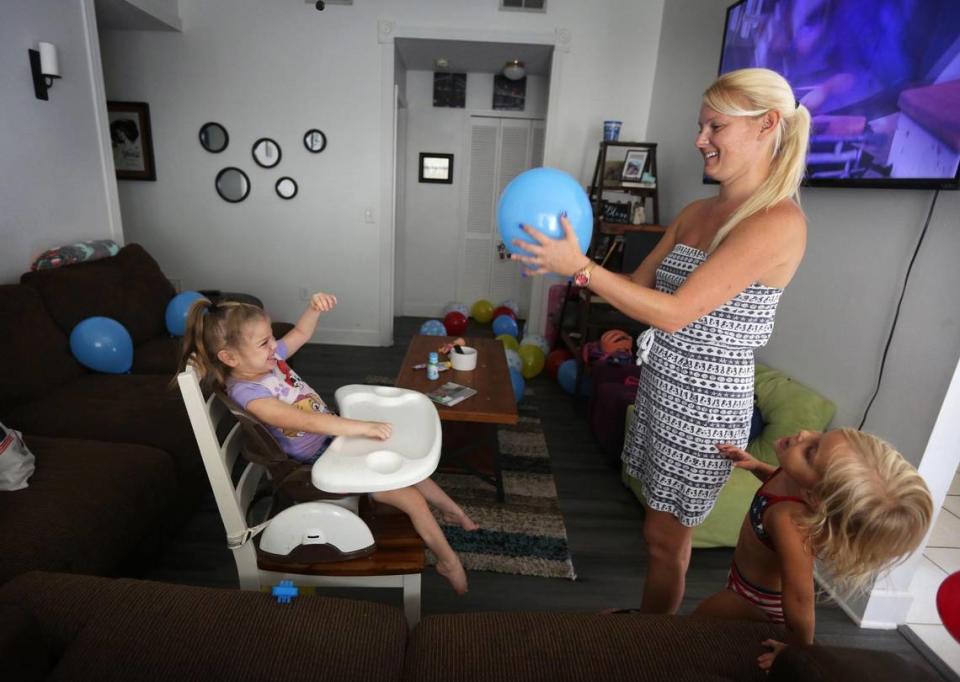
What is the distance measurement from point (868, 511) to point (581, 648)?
0.55 meters

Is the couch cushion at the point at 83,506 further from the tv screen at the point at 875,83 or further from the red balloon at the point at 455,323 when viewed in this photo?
the red balloon at the point at 455,323

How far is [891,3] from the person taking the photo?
162cm

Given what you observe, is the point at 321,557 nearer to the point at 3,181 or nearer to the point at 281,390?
the point at 281,390

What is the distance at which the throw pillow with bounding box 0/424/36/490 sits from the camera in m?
1.43

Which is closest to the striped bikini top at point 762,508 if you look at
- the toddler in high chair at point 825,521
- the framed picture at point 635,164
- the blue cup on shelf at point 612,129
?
the toddler in high chair at point 825,521

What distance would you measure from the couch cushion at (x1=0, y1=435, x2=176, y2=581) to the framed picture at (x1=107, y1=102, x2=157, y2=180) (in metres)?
3.14

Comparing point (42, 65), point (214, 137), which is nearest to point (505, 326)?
point (214, 137)

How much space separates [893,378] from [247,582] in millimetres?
2000

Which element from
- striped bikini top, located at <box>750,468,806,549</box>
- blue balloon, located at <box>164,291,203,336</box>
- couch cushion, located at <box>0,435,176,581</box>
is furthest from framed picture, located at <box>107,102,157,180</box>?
striped bikini top, located at <box>750,468,806,549</box>

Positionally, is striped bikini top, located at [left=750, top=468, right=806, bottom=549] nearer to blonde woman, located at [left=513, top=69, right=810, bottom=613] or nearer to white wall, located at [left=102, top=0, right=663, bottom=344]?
blonde woman, located at [left=513, top=69, right=810, bottom=613]

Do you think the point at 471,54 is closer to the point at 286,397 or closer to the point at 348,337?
the point at 348,337

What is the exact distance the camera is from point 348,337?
4500 millimetres

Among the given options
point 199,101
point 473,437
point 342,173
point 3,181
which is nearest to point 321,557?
point 473,437

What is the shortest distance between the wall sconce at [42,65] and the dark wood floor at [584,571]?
217 cm
